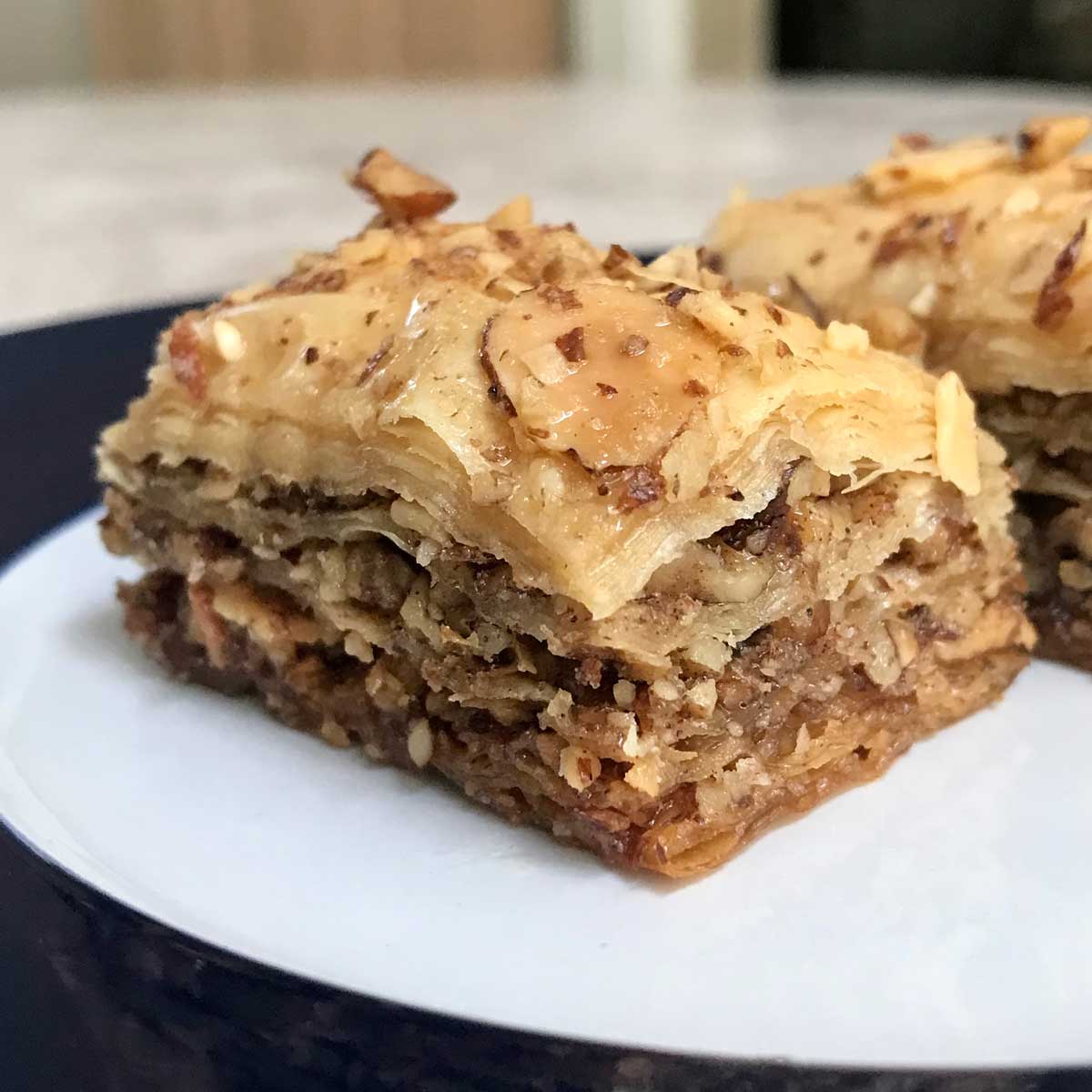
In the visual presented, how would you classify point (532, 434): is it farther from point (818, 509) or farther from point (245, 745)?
point (245, 745)

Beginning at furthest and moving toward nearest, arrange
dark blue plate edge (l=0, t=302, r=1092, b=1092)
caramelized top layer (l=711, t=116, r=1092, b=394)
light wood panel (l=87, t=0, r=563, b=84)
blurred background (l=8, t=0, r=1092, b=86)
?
light wood panel (l=87, t=0, r=563, b=84), blurred background (l=8, t=0, r=1092, b=86), caramelized top layer (l=711, t=116, r=1092, b=394), dark blue plate edge (l=0, t=302, r=1092, b=1092)

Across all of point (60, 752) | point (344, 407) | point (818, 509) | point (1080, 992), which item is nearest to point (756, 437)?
point (818, 509)

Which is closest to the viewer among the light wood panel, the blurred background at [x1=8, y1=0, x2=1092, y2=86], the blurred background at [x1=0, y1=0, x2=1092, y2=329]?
the blurred background at [x1=0, y1=0, x2=1092, y2=329]

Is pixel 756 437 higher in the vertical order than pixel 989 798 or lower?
higher

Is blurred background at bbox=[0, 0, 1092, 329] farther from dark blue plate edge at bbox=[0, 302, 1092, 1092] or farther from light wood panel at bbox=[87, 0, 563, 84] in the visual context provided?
dark blue plate edge at bbox=[0, 302, 1092, 1092]

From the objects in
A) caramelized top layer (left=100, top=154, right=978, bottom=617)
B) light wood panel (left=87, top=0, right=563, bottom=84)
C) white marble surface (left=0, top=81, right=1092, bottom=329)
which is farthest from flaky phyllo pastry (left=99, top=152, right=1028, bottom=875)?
light wood panel (left=87, top=0, right=563, bottom=84)

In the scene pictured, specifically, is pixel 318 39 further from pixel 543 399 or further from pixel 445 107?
pixel 543 399
